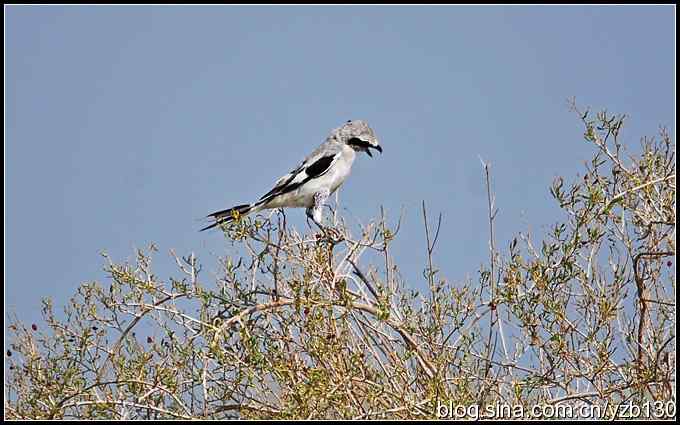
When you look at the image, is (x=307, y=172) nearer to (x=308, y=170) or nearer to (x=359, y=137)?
(x=308, y=170)

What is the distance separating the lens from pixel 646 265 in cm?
434

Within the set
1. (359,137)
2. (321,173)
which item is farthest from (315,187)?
(359,137)

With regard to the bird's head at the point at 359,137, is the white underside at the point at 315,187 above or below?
below

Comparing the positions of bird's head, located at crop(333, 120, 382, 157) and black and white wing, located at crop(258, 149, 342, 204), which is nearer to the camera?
black and white wing, located at crop(258, 149, 342, 204)

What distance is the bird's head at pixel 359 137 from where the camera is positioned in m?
6.03

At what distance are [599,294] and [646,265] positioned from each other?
23 cm

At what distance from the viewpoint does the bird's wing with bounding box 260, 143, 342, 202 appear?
5883mm

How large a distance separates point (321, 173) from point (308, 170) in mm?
78

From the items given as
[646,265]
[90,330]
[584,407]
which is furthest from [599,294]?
[90,330]

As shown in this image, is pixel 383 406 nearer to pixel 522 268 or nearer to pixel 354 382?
pixel 354 382

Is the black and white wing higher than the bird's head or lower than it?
lower

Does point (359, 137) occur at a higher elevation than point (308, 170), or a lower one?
higher

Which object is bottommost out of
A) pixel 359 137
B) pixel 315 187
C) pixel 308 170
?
pixel 315 187

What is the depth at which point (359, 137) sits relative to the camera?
6.03m
